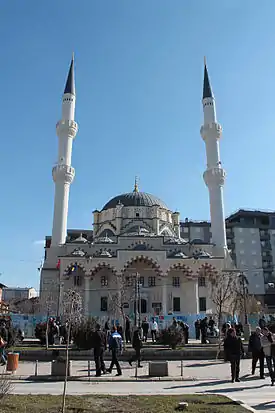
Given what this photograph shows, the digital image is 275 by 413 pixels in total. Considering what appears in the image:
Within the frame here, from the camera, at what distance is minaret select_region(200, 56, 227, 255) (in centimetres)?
4203

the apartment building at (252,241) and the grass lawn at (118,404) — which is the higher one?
the apartment building at (252,241)

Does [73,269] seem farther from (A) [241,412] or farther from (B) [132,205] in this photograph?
(A) [241,412]

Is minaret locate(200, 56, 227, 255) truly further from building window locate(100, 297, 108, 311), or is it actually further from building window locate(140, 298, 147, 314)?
building window locate(100, 297, 108, 311)

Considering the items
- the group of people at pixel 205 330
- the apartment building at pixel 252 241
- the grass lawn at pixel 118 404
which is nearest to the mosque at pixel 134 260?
the group of people at pixel 205 330

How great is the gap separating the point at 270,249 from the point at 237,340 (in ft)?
196

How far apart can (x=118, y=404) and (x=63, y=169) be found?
36.0 meters

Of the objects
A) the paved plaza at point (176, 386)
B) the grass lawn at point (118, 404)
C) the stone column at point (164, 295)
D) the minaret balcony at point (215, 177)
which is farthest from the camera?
the minaret balcony at point (215, 177)

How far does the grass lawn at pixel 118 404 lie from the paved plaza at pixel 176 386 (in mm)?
700

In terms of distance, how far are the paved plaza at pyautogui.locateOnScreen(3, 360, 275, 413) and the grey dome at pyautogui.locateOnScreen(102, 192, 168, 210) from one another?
38114 millimetres

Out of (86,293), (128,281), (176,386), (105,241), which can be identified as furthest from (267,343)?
(105,241)

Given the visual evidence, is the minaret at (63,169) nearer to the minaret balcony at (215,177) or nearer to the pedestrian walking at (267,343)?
the minaret balcony at (215,177)

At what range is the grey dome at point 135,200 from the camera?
50406 mm

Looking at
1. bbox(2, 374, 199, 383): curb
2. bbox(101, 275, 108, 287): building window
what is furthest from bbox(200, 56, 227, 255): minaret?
bbox(2, 374, 199, 383): curb

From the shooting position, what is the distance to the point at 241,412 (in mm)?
6512
